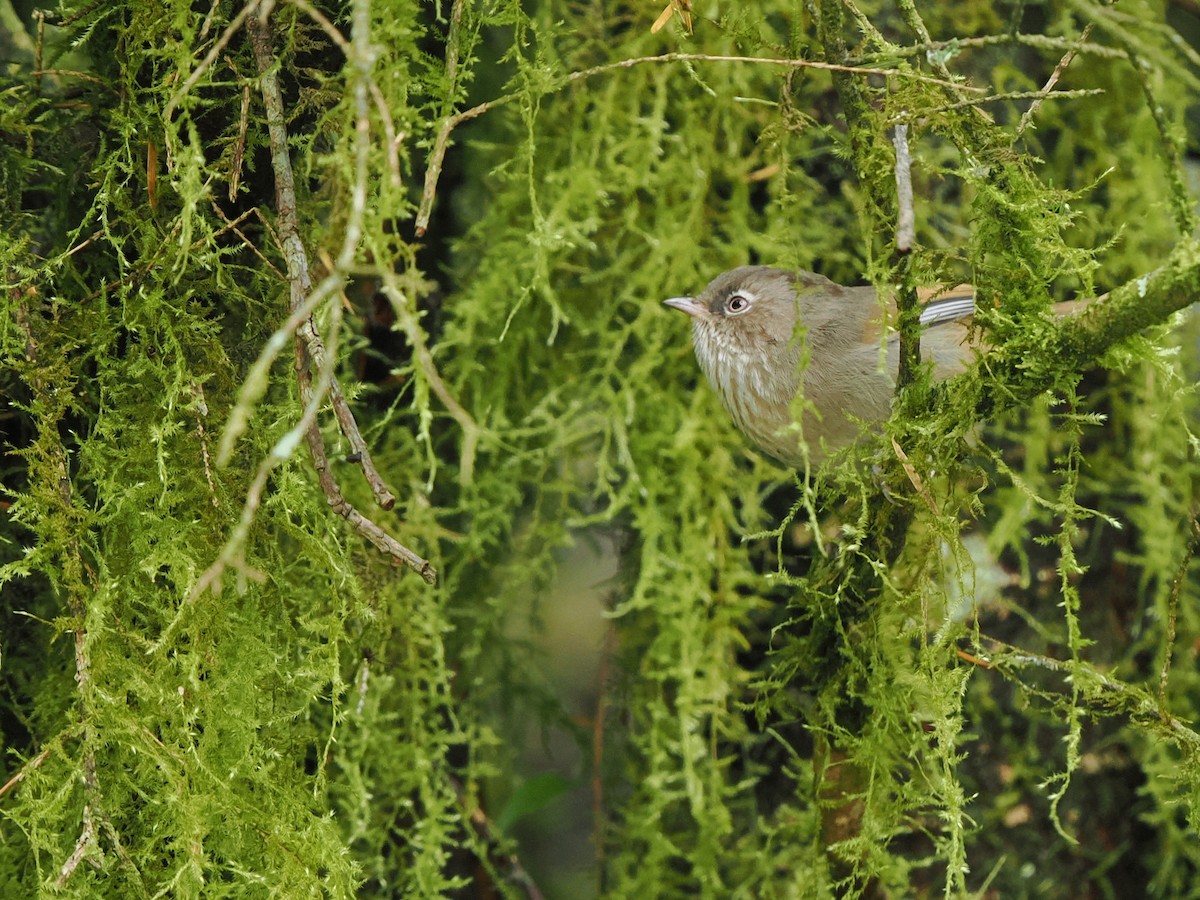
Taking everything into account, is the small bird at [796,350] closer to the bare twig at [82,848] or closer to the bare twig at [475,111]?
the bare twig at [475,111]

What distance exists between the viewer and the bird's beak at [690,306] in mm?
3143

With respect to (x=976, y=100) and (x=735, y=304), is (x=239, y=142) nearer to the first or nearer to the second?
(x=976, y=100)

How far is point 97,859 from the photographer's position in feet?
6.48

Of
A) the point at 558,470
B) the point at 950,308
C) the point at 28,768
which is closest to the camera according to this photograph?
the point at 28,768

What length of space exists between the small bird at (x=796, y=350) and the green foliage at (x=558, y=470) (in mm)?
130

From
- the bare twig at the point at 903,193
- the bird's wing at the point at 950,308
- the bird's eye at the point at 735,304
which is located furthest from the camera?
the bird's eye at the point at 735,304

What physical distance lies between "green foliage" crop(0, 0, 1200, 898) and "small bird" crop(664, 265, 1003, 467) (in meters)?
0.13

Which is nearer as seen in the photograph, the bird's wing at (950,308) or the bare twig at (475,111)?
the bare twig at (475,111)

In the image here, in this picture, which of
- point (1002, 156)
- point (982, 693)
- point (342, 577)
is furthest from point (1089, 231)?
point (342, 577)

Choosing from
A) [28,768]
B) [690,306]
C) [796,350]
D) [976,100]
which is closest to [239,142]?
[28,768]

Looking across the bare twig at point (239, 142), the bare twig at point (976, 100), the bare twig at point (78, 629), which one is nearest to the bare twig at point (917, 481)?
the bare twig at point (976, 100)

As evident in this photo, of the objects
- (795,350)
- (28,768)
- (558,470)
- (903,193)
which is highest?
(903,193)

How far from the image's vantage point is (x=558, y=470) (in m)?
3.49

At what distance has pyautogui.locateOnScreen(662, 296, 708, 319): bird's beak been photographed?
3.14 meters
